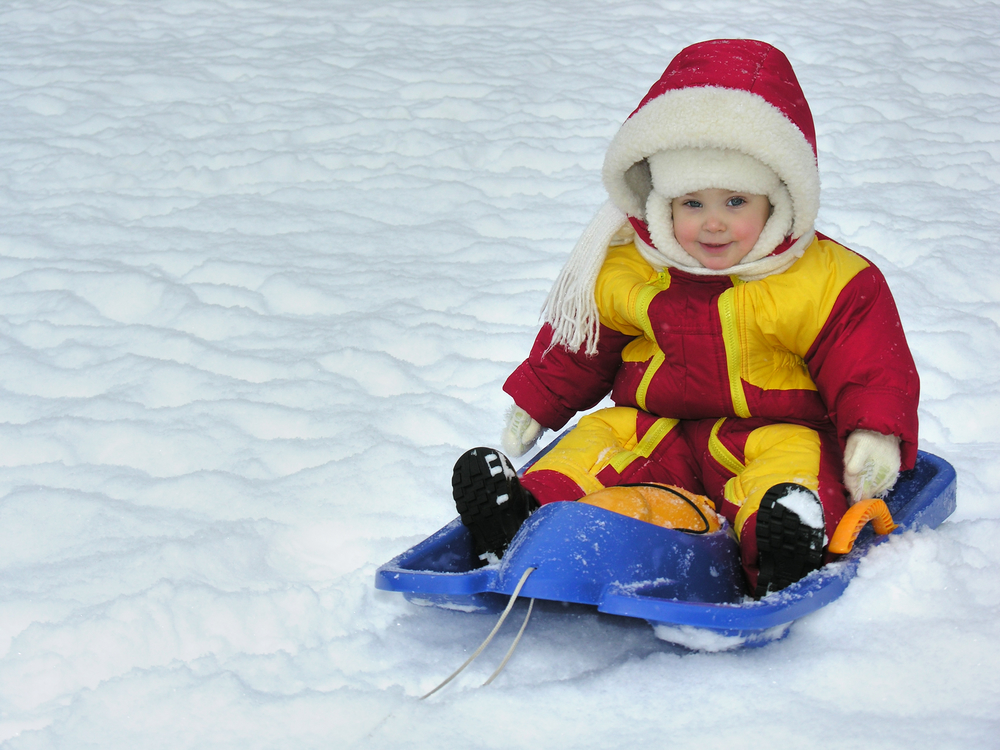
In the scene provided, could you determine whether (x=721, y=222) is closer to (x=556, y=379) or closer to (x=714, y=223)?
(x=714, y=223)

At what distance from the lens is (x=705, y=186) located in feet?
5.61

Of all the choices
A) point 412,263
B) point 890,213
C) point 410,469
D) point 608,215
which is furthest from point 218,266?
point 890,213

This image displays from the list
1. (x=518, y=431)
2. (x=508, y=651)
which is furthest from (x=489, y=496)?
(x=518, y=431)

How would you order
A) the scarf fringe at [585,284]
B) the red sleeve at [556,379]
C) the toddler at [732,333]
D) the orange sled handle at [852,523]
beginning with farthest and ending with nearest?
the red sleeve at [556,379] → the scarf fringe at [585,284] → the toddler at [732,333] → the orange sled handle at [852,523]

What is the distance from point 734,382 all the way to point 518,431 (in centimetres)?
49

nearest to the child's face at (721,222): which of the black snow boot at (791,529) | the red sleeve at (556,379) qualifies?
the red sleeve at (556,379)

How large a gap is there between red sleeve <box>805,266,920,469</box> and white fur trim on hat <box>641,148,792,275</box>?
17cm

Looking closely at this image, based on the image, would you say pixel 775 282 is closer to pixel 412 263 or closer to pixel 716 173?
pixel 716 173

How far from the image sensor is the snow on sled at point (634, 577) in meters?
1.46

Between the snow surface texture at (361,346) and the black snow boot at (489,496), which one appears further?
the black snow boot at (489,496)

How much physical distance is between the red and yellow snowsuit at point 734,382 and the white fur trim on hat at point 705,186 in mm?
52

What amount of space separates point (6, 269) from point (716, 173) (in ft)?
8.70

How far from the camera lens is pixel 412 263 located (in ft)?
11.3

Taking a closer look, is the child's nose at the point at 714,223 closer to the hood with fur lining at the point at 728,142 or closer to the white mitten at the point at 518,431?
the hood with fur lining at the point at 728,142
